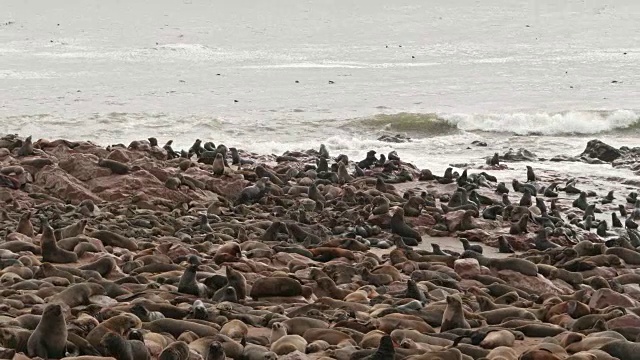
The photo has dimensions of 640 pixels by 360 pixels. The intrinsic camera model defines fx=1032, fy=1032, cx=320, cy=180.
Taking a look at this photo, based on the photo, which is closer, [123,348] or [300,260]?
[123,348]

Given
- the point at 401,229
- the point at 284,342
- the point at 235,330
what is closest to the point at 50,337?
the point at 235,330

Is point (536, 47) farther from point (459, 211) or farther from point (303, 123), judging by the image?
point (459, 211)

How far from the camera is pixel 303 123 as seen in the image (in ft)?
90.2

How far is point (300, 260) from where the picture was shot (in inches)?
415

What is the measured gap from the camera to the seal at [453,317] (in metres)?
7.85

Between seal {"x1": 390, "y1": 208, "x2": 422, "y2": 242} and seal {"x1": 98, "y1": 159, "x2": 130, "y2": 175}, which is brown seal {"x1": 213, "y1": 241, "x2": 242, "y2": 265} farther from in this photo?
seal {"x1": 98, "y1": 159, "x2": 130, "y2": 175}

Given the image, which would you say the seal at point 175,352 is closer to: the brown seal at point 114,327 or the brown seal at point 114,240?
the brown seal at point 114,327

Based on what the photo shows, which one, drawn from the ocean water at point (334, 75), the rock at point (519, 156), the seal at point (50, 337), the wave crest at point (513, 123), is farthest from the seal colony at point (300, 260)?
the wave crest at point (513, 123)

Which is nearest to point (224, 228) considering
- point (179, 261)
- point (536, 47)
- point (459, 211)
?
point (179, 261)

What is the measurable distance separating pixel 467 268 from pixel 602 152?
11306mm

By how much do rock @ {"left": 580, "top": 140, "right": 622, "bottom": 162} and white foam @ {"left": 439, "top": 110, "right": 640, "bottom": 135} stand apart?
4565 mm

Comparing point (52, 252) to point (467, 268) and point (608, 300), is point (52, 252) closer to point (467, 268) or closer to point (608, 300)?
point (467, 268)

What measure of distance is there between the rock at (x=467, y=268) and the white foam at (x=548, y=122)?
617 inches

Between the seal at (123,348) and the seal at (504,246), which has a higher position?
the seal at (123,348)
